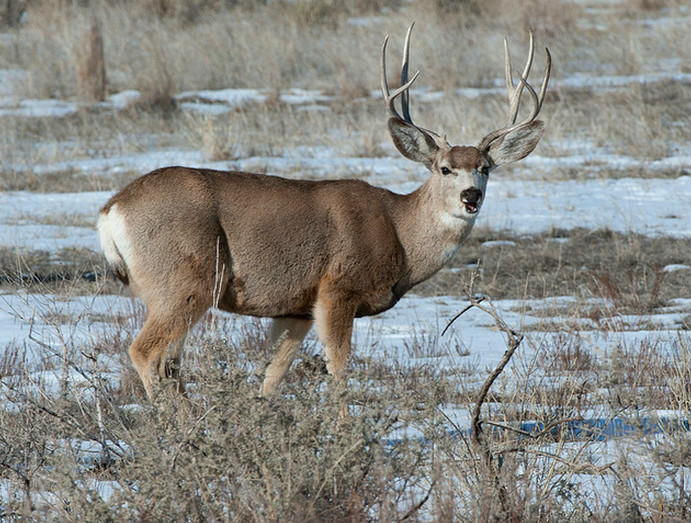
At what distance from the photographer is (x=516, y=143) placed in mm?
6684

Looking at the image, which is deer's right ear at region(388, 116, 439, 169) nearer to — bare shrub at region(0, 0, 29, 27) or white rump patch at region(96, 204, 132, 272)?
white rump patch at region(96, 204, 132, 272)

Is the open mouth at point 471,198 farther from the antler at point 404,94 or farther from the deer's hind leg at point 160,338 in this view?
the deer's hind leg at point 160,338

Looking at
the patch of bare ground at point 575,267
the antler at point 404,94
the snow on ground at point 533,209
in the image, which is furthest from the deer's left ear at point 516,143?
the snow on ground at point 533,209

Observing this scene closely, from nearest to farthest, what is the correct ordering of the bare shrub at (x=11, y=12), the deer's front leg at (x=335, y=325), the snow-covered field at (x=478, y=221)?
the deer's front leg at (x=335, y=325) → the snow-covered field at (x=478, y=221) → the bare shrub at (x=11, y=12)

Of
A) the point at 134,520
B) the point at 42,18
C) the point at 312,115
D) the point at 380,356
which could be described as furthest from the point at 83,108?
the point at 134,520

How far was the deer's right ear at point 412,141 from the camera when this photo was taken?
6.50 meters

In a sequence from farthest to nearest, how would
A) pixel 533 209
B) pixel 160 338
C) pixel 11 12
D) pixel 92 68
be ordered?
1. pixel 11 12
2. pixel 92 68
3. pixel 533 209
4. pixel 160 338

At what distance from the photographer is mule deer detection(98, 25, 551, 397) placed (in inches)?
223

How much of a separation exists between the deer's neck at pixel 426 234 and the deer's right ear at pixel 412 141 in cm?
31

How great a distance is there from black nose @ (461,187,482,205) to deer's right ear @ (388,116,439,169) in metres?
0.60

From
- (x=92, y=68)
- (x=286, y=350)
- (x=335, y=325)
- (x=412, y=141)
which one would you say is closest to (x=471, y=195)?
(x=412, y=141)

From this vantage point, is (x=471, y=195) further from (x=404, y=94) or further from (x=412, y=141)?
(x=404, y=94)

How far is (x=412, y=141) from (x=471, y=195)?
0.74 meters

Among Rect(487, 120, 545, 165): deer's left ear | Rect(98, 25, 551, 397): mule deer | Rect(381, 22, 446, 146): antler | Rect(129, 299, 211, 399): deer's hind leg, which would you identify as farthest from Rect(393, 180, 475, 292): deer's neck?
Rect(129, 299, 211, 399): deer's hind leg
